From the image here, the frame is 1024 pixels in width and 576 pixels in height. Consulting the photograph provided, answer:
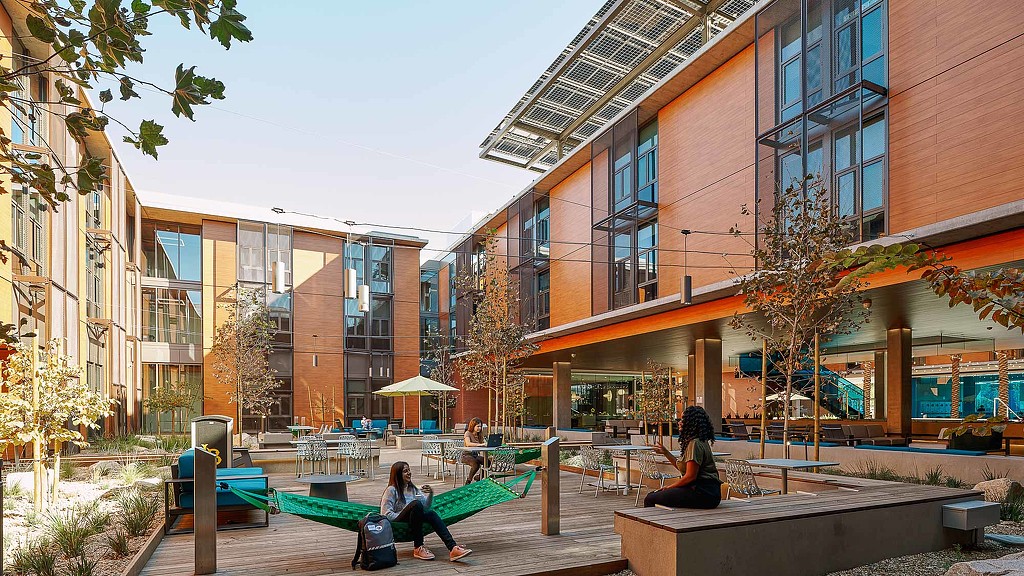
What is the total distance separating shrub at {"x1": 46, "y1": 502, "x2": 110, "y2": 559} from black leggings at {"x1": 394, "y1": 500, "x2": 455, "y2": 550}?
111 inches

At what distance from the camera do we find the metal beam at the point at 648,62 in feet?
62.0

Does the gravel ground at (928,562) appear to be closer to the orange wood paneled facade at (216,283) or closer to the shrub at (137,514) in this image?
the shrub at (137,514)

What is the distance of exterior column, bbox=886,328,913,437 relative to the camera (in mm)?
15156

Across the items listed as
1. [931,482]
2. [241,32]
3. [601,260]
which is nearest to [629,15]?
[601,260]

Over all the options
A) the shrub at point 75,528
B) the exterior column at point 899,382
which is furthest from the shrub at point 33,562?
the exterior column at point 899,382

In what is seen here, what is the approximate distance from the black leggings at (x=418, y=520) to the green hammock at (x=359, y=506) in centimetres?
4

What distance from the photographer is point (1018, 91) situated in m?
9.38

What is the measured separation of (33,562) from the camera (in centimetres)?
547

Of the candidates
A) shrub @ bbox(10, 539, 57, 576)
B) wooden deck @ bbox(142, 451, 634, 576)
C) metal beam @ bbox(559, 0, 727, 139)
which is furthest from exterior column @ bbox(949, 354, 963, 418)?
shrub @ bbox(10, 539, 57, 576)

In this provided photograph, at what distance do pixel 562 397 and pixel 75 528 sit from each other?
20.7m

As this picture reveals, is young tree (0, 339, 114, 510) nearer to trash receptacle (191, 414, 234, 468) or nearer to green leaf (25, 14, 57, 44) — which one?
trash receptacle (191, 414, 234, 468)

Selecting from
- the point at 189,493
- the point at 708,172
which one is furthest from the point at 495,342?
the point at 189,493

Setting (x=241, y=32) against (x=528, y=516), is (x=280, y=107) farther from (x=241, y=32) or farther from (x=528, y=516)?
(x=241, y=32)

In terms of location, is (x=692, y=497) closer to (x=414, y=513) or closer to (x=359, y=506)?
(x=414, y=513)
